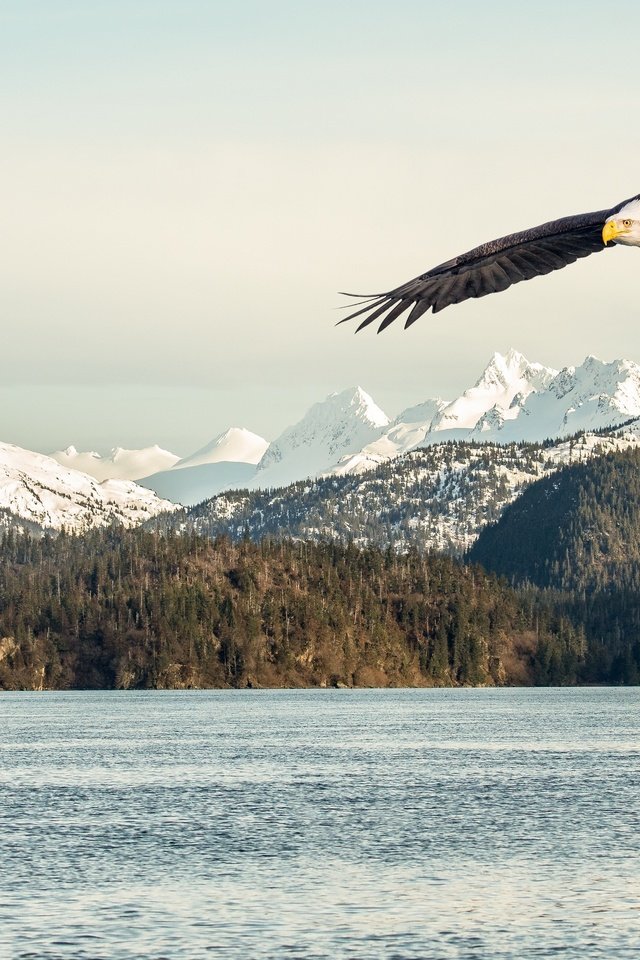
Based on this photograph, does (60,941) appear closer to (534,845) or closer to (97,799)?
(534,845)

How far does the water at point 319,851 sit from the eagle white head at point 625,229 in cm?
2363

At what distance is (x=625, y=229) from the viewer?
72.0 ft

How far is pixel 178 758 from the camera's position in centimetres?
10638

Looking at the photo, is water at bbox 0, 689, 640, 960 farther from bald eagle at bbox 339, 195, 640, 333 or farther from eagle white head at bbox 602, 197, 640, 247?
eagle white head at bbox 602, 197, 640, 247

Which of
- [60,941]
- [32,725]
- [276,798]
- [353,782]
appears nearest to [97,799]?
[276,798]

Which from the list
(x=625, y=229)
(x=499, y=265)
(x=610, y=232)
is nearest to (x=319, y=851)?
(x=499, y=265)

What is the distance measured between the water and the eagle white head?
930 inches

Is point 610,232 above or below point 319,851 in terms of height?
above

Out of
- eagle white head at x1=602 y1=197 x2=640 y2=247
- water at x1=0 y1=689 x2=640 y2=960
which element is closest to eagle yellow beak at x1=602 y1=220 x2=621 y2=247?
eagle white head at x1=602 y1=197 x2=640 y2=247

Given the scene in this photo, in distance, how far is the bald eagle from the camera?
81.4 ft

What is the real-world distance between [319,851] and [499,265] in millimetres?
38847

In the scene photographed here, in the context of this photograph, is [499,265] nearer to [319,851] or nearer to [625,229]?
[625,229]

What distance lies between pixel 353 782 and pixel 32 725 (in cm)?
7370

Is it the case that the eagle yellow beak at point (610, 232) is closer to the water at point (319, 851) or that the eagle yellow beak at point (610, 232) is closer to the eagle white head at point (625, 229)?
the eagle white head at point (625, 229)
